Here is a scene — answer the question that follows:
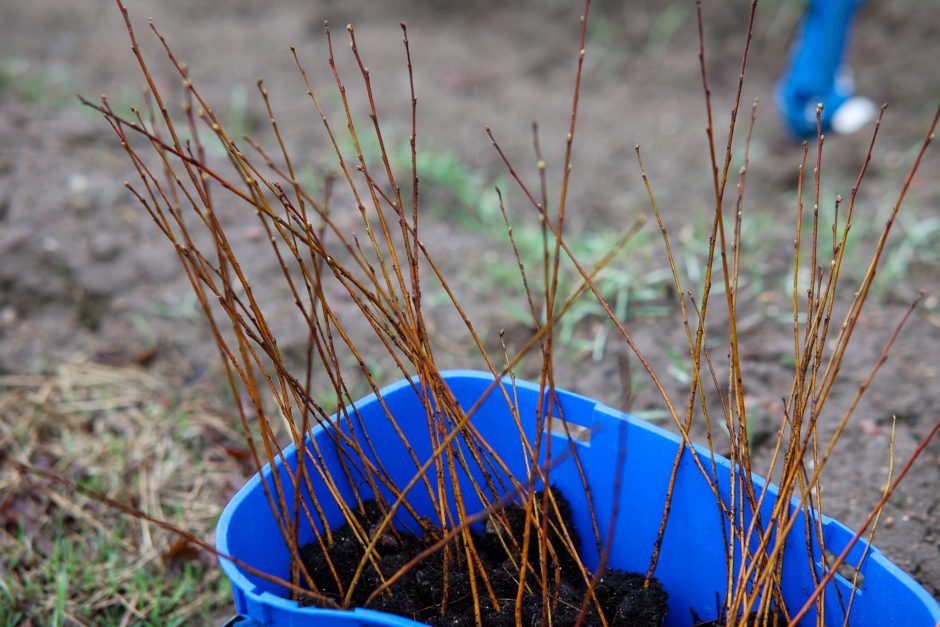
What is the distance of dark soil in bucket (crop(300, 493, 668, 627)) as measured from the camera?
1181 millimetres

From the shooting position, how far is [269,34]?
398 cm

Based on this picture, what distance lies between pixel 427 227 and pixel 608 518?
1.40 metres

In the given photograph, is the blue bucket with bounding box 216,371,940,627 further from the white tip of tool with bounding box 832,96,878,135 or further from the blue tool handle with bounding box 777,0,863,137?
the white tip of tool with bounding box 832,96,878,135

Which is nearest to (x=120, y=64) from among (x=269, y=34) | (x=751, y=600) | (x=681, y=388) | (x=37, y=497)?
(x=269, y=34)

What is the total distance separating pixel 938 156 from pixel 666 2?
5.25 feet

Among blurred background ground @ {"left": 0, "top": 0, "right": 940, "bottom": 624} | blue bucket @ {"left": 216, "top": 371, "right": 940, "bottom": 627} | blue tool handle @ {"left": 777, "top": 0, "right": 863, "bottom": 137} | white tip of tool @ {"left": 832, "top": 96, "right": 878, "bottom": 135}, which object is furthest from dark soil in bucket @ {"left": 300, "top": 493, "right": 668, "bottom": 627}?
white tip of tool @ {"left": 832, "top": 96, "right": 878, "bottom": 135}

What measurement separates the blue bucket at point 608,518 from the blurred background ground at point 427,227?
1.19 feet

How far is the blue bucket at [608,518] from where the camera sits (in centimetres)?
104

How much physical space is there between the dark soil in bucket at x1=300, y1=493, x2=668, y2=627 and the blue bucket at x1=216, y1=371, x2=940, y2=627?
0.07 meters

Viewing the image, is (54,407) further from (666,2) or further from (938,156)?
(666,2)

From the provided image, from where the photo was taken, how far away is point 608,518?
4.54ft

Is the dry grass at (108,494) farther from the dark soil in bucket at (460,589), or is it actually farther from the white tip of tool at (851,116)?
the white tip of tool at (851,116)

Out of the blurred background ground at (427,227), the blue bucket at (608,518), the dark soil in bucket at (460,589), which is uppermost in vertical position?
the blurred background ground at (427,227)

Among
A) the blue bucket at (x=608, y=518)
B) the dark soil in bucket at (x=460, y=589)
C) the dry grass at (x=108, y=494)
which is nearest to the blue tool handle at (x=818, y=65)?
the blue bucket at (x=608, y=518)
